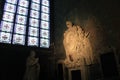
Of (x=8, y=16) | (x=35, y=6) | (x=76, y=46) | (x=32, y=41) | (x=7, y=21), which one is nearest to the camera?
(x=76, y=46)

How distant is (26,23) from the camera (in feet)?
28.5

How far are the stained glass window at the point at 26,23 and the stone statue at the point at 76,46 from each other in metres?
1.66

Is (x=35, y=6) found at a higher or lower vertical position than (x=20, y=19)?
higher

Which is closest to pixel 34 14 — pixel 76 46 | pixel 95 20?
pixel 76 46

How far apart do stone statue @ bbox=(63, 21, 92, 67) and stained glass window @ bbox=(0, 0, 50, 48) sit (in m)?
1.66

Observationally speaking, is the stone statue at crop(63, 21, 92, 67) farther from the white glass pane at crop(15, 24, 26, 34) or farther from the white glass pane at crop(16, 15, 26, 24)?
the white glass pane at crop(16, 15, 26, 24)

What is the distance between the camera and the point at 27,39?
8289 mm

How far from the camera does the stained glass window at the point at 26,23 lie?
8023 mm

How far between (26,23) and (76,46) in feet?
10.9

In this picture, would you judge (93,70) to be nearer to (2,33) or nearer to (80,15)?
(80,15)

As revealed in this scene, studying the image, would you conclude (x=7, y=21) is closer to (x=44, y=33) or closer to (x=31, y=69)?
(x=44, y=33)

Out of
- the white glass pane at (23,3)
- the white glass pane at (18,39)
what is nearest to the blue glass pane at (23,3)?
the white glass pane at (23,3)

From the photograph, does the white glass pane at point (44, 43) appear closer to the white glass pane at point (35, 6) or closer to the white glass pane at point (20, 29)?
the white glass pane at point (20, 29)

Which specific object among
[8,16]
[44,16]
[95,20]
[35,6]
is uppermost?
[35,6]
